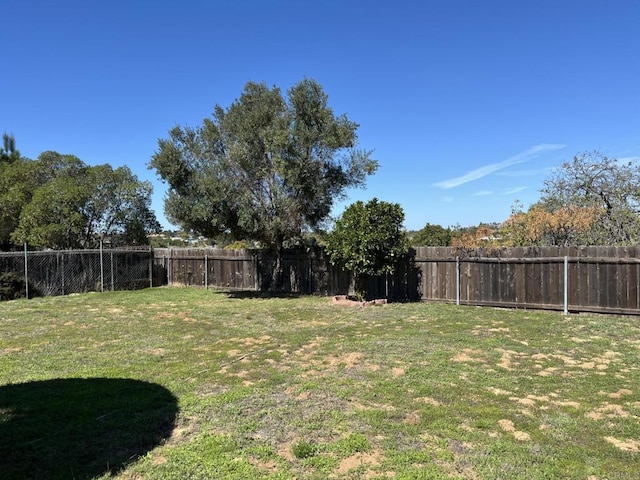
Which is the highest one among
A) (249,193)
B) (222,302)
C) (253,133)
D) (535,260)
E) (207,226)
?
(253,133)

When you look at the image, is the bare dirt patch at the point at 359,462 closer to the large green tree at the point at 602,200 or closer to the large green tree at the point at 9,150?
the large green tree at the point at 602,200

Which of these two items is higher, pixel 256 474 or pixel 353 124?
pixel 353 124

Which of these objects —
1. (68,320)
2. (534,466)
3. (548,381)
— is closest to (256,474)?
(534,466)

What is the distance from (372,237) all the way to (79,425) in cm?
823

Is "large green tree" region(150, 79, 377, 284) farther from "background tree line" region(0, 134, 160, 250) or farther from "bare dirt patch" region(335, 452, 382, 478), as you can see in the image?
"bare dirt patch" region(335, 452, 382, 478)

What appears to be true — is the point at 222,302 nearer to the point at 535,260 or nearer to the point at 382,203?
the point at 382,203

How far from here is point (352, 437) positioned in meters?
3.44

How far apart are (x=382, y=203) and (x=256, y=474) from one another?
905 centimetres

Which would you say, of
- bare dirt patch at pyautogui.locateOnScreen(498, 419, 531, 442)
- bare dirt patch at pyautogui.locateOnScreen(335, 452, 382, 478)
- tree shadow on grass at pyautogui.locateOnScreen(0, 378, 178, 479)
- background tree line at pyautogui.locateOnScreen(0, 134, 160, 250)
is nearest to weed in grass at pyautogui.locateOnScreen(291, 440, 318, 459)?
bare dirt patch at pyautogui.locateOnScreen(335, 452, 382, 478)

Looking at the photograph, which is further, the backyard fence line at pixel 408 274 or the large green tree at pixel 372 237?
the large green tree at pixel 372 237

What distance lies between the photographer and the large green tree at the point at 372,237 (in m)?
11.2

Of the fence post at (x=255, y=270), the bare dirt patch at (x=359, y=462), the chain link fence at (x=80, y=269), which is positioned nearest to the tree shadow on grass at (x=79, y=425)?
the bare dirt patch at (x=359, y=462)

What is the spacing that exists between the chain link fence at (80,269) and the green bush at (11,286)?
11 cm

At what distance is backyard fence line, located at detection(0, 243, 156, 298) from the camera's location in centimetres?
1379
